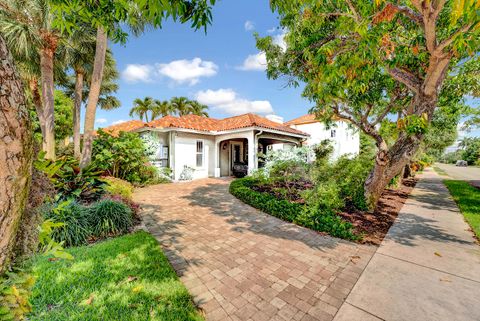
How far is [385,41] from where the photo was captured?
4.64m

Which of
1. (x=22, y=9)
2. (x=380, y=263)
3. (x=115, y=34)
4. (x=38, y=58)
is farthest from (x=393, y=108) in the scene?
(x=38, y=58)

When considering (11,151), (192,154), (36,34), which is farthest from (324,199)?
(36,34)

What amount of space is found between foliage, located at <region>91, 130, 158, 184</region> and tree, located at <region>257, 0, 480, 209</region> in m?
7.65

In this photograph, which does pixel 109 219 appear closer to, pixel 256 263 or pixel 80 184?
pixel 80 184

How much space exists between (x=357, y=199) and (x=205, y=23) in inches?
269

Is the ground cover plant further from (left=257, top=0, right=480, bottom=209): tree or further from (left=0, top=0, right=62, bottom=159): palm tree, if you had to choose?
(left=0, top=0, right=62, bottom=159): palm tree

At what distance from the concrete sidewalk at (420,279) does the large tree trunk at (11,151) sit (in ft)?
10.5

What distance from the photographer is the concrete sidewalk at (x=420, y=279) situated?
2.59m

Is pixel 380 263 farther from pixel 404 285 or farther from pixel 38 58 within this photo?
pixel 38 58

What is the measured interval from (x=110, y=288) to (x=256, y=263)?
2270 mm

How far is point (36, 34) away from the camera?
874 cm

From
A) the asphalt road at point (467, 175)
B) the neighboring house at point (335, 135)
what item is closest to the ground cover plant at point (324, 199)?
the asphalt road at point (467, 175)

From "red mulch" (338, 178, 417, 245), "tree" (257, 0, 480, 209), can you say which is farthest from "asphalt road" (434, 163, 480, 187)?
"tree" (257, 0, 480, 209)

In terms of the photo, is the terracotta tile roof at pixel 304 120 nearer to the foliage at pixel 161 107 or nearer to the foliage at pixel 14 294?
the foliage at pixel 161 107
